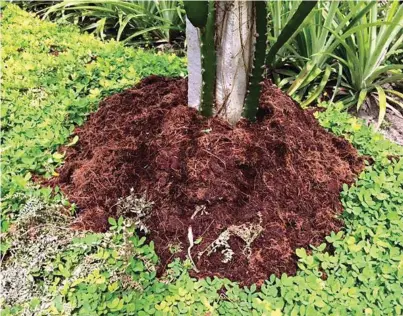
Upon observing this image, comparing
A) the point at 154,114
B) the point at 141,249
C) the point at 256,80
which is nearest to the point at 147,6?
the point at 154,114

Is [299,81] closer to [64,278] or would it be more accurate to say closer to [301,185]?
[301,185]

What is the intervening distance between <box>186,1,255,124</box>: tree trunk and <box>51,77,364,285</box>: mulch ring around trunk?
0.08 m

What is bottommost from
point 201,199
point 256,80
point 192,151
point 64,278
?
point 64,278

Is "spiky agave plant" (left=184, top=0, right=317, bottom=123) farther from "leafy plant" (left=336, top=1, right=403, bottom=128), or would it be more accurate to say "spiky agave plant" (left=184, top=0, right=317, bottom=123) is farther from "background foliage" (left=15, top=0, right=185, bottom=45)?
"background foliage" (left=15, top=0, right=185, bottom=45)

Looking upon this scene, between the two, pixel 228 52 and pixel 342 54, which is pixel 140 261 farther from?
pixel 342 54

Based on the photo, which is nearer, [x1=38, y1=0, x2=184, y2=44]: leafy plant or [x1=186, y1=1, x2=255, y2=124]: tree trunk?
[x1=186, y1=1, x2=255, y2=124]: tree trunk

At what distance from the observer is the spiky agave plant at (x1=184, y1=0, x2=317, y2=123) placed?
5.97 feet

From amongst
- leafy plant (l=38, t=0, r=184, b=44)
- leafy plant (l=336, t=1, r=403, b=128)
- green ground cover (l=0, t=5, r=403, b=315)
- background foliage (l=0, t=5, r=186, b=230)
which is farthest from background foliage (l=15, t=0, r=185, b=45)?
green ground cover (l=0, t=5, r=403, b=315)

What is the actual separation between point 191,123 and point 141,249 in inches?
22.5

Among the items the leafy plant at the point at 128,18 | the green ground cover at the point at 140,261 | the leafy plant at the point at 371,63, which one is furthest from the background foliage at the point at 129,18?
the green ground cover at the point at 140,261

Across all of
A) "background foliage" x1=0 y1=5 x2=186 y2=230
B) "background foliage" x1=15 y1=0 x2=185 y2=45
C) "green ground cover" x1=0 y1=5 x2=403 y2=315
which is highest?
"background foliage" x1=15 y1=0 x2=185 y2=45

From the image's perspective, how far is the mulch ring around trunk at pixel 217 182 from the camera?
1905mm

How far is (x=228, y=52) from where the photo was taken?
1912 millimetres

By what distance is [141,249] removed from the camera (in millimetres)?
1874
